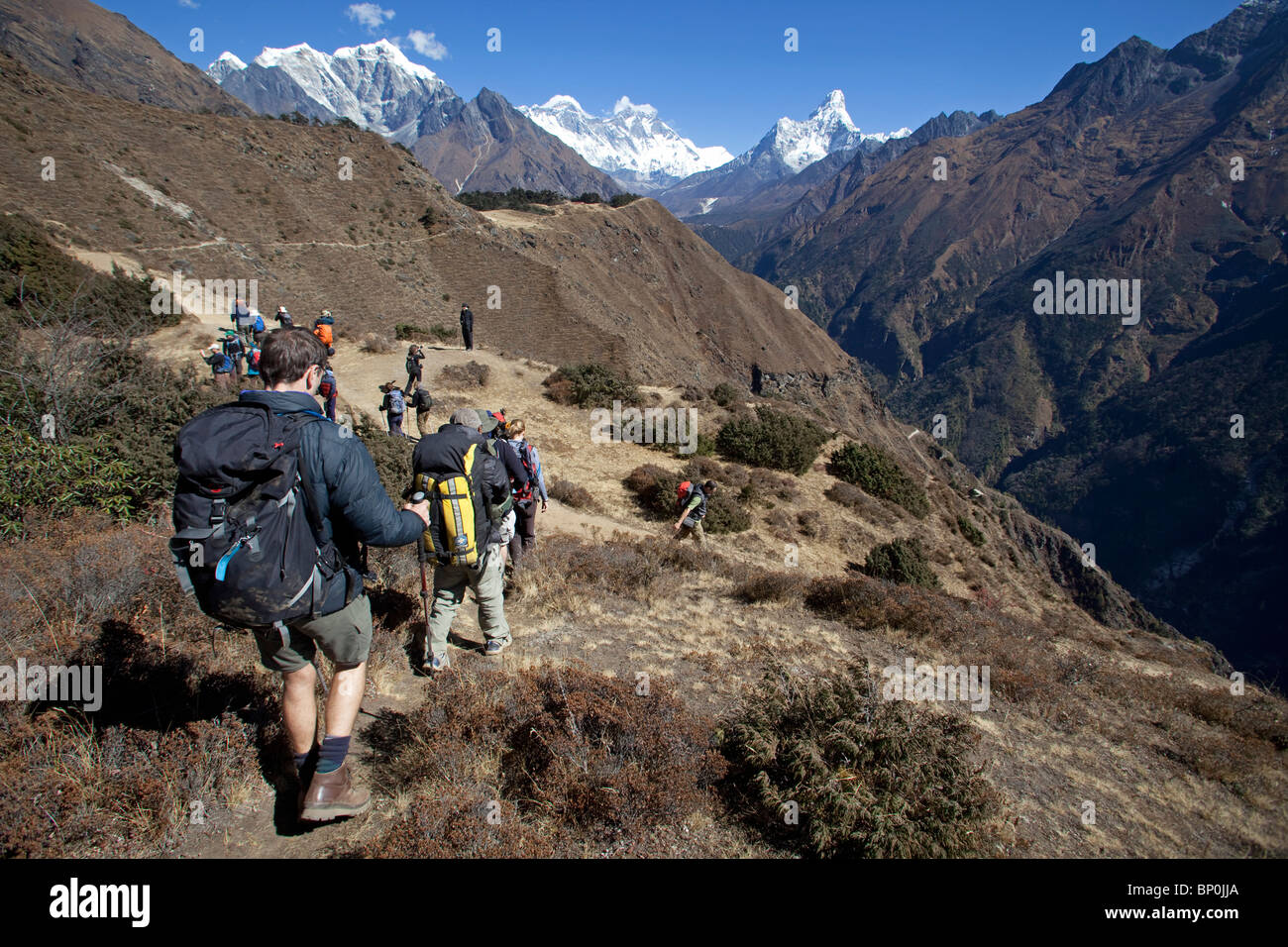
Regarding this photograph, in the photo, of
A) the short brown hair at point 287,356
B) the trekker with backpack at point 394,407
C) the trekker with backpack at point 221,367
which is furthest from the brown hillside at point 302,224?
the short brown hair at point 287,356

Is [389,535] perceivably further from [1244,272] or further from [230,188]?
[1244,272]

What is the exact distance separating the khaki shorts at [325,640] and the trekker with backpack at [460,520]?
110cm

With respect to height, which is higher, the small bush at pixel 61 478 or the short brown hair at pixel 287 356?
the short brown hair at pixel 287 356

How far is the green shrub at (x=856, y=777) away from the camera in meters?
3.04

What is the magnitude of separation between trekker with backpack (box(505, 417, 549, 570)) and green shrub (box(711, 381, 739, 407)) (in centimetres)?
1322

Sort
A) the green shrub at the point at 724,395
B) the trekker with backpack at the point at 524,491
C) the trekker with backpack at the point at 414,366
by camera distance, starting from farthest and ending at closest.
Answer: the green shrub at the point at 724,395 → the trekker with backpack at the point at 414,366 → the trekker with backpack at the point at 524,491

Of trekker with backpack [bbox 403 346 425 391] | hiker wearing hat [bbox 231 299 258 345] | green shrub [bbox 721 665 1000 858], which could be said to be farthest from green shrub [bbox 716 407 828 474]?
green shrub [bbox 721 665 1000 858]

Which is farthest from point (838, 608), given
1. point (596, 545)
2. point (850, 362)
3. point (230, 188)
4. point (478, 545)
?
point (850, 362)

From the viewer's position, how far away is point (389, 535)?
102 inches

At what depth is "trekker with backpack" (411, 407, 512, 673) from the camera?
381 cm

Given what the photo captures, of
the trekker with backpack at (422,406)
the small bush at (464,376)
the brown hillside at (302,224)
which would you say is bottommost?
the trekker with backpack at (422,406)

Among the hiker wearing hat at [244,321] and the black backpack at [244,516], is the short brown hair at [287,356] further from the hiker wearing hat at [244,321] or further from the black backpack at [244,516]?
the hiker wearing hat at [244,321]
